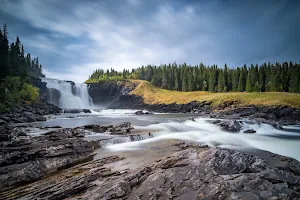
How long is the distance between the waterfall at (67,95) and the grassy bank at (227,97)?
1047 inches

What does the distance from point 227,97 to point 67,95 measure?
235ft

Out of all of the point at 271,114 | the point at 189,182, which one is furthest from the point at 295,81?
the point at 189,182

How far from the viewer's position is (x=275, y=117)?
3962cm

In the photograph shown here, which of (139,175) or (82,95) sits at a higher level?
(82,95)

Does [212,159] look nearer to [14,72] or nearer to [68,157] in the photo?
[68,157]

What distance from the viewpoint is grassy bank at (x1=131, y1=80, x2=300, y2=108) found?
45694mm

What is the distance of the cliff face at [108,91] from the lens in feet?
334

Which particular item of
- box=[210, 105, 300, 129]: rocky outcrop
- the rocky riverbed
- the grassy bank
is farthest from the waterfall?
the rocky riverbed

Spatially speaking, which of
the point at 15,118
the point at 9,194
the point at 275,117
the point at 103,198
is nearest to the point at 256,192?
the point at 103,198

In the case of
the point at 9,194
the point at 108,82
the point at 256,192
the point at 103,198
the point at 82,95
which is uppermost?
the point at 108,82

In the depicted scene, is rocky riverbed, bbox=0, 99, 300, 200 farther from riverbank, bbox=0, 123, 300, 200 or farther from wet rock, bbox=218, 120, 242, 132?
wet rock, bbox=218, 120, 242, 132

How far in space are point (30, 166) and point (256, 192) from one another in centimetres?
1096

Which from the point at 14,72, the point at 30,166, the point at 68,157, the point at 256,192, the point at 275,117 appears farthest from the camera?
the point at 14,72

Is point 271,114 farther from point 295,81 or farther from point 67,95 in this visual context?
point 67,95
